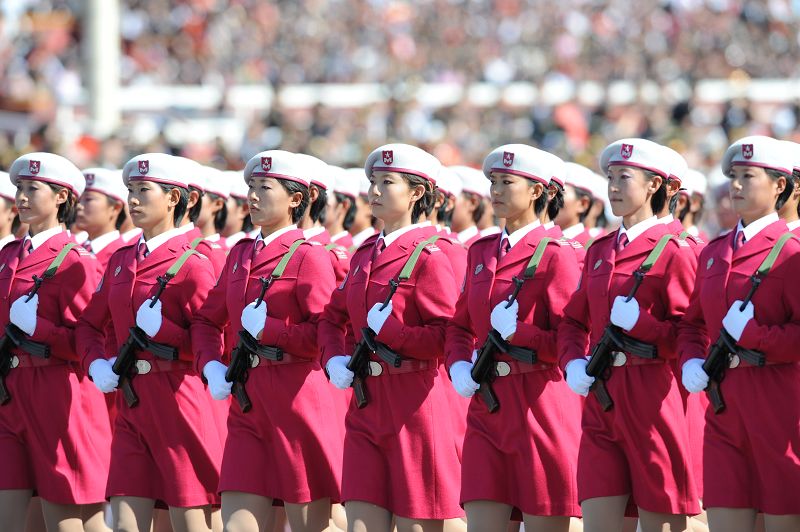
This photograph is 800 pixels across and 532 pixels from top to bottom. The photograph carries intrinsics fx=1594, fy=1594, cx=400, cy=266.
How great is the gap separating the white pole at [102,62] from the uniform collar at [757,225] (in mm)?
16549

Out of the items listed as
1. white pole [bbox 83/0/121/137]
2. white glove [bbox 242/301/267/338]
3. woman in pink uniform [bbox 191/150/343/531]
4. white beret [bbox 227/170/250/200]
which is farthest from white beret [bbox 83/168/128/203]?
white pole [bbox 83/0/121/137]

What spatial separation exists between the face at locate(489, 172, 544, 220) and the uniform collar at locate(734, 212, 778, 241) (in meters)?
1.19

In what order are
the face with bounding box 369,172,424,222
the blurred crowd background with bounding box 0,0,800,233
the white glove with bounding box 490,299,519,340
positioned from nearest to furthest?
the white glove with bounding box 490,299,519,340 → the face with bounding box 369,172,424,222 → the blurred crowd background with bounding box 0,0,800,233

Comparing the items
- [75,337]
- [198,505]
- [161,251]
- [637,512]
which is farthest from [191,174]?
[637,512]

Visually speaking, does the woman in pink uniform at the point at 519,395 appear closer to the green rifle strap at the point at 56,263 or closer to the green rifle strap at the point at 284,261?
the green rifle strap at the point at 284,261

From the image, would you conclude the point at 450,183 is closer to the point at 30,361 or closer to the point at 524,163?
the point at 524,163

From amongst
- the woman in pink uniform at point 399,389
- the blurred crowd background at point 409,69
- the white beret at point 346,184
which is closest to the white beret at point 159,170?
the woman in pink uniform at point 399,389

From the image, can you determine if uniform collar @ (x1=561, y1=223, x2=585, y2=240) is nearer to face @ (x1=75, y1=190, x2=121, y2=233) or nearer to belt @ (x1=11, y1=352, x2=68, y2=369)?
face @ (x1=75, y1=190, x2=121, y2=233)

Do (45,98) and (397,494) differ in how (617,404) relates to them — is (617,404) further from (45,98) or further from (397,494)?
(45,98)

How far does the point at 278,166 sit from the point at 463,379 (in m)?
1.66

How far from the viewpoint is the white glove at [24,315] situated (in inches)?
340

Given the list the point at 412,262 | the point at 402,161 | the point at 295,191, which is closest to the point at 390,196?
the point at 402,161

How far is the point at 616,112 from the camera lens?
76.1 ft

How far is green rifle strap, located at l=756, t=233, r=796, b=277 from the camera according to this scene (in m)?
6.87
